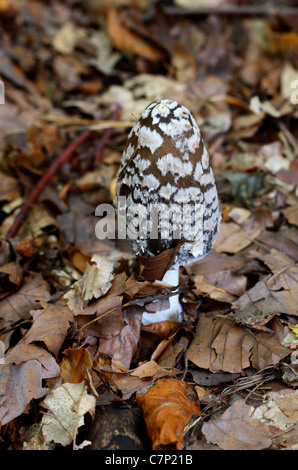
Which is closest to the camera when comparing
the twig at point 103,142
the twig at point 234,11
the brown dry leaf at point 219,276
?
the brown dry leaf at point 219,276

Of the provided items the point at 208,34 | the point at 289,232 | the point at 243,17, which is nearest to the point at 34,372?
the point at 289,232

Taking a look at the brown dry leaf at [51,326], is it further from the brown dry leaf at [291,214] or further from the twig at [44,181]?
the brown dry leaf at [291,214]

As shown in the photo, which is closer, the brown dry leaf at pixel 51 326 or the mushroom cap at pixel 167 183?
the mushroom cap at pixel 167 183

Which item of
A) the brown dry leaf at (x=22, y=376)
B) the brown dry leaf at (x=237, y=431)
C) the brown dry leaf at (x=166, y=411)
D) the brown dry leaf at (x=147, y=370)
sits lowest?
the brown dry leaf at (x=237, y=431)

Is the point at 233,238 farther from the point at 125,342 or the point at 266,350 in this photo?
the point at 125,342

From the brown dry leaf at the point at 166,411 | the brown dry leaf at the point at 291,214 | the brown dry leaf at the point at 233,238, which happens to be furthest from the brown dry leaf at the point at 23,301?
the brown dry leaf at the point at 291,214
